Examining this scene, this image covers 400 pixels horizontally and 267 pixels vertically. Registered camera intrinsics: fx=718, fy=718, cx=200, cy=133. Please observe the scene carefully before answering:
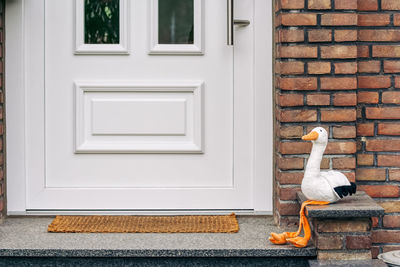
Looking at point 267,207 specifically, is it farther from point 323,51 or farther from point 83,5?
point 83,5

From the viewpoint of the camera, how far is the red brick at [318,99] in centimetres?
339

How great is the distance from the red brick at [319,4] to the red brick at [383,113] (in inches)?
21.2

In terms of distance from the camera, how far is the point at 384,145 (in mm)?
3486

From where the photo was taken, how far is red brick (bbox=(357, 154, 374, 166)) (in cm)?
350

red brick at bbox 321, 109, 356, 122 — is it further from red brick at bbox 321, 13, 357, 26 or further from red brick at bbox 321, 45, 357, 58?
red brick at bbox 321, 13, 357, 26

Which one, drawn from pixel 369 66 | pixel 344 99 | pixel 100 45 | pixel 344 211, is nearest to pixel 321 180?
pixel 344 211

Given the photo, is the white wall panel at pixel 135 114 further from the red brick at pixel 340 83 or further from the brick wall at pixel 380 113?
the brick wall at pixel 380 113

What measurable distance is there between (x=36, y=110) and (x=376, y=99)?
1698mm

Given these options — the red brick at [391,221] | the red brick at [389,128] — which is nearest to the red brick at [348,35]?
the red brick at [389,128]

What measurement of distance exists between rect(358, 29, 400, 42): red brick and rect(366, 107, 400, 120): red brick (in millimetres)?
333

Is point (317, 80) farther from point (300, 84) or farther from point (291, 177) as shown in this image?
point (291, 177)

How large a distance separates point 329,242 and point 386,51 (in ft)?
3.35

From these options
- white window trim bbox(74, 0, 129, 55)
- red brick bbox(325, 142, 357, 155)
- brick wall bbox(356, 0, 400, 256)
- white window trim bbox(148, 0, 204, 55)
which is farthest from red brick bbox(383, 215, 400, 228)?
white window trim bbox(74, 0, 129, 55)

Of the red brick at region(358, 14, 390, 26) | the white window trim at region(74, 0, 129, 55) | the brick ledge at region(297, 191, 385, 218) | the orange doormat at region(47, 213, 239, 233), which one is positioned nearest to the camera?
the brick ledge at region(297, 191, 385, 218)
